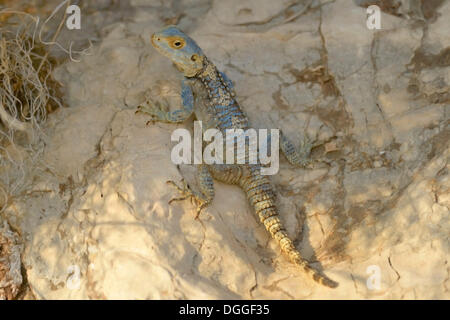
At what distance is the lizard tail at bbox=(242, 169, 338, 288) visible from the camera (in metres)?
3.71

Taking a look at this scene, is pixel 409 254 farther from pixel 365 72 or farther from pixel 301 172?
pixel 365 72

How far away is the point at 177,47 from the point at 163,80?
44cm

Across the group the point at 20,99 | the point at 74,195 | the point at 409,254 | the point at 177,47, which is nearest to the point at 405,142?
the point at 409,254

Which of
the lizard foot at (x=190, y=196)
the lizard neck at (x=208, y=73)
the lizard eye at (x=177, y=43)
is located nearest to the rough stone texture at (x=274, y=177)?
the lizard foot at (x=190, y=196)

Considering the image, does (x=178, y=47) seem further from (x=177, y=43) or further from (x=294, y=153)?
(x=294, y=153)

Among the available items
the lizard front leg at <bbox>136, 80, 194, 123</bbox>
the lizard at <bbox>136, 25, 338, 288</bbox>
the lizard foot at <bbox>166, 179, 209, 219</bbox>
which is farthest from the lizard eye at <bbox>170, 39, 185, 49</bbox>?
the lizard foot at <bbox>166, 179, 209, 219</bbox>

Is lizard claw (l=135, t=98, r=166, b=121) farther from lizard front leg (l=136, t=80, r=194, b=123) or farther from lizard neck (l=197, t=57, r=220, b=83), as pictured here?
lizard neck (l=197, t=57, r=220, b=83)

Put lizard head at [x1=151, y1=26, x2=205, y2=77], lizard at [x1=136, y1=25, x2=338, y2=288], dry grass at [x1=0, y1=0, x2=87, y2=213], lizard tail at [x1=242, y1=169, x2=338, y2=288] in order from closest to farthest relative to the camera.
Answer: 1. lizard tail at [x1=242, y1=169, x2=338, y2=288]
2. lizard at [x1=136, y1=25, x2=338, y2=288]
3. dry grass at [x1=0, y1=0, x2=87, y2=213]
4. lizard head at [x1=151, y1=26, x2=205, y2=77]

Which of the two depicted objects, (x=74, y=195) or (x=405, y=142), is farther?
(x=405, y=142)

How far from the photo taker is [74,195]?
407 centimetres

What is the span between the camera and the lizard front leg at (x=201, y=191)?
12.7 feet

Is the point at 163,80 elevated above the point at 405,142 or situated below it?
above

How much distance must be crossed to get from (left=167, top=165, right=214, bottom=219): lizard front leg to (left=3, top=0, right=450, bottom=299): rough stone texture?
6 cm

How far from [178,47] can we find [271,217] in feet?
5.56
